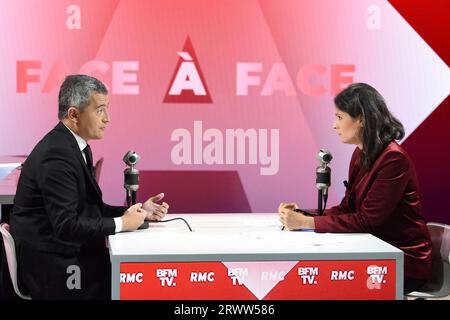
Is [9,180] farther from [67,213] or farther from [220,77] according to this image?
[67,213]

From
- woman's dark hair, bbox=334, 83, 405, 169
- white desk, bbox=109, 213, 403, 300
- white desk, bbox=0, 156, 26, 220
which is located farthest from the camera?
white desk, bbox=0, 156, 26, 220

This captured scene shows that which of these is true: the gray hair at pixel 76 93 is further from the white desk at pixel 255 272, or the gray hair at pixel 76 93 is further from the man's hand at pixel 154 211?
the white desk at pixel 255 272

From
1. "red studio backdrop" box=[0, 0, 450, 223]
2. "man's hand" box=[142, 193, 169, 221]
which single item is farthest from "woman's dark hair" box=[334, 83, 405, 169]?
"red studio backdrop" box=[0, 0, 450, 223]

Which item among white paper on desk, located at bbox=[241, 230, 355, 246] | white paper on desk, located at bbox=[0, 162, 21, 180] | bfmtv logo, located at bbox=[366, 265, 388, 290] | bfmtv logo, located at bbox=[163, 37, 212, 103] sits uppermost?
bfmtv logo, located at bbox=[163, 37, 212, 103]

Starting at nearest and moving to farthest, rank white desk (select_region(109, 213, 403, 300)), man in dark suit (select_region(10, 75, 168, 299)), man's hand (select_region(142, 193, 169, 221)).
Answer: white desk (select_region(109, 213, 403, 300)), man in dark suit (select_region(10, 75, 168, 299)), man's hand (select_region(142, 193, 169, 221))

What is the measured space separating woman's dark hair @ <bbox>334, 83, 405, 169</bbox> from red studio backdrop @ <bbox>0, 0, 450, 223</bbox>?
1.46 m

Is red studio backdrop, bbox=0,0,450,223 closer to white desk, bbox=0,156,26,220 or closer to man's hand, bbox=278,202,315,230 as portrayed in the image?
white desk, bbox=0,156,26,220

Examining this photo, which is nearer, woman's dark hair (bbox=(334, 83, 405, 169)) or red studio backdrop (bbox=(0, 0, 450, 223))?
woman's dark hair (bbox=(334, 83, 405, 169))

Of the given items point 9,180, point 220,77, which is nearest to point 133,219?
point 9,180

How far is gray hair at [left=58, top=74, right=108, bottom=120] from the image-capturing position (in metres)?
3.49

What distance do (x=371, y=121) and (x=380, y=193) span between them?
365 millimetres

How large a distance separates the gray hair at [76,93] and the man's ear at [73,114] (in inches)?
0.6

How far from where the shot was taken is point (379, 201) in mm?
3492

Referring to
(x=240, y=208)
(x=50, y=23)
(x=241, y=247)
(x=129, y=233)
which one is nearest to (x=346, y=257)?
(x=241, y=247)
